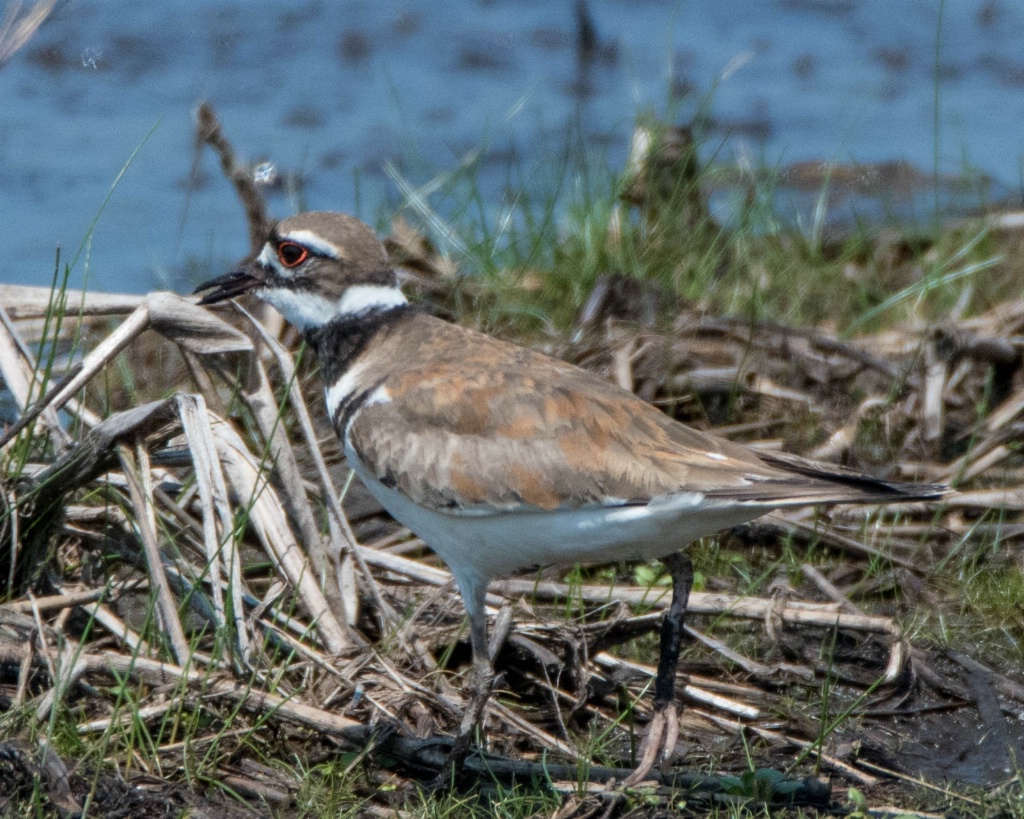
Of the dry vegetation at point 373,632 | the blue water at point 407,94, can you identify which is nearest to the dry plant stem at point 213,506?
the dry vegetation at point 373,632

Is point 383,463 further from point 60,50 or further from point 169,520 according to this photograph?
Answer: point 60,50

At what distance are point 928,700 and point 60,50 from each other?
27.9 feet

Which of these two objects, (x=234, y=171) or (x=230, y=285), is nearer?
(x=230, y=285)

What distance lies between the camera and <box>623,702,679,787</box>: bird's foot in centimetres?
379

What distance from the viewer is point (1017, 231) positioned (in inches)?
293

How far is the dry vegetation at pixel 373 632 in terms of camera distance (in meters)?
3.77

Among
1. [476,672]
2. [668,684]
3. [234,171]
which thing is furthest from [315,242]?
[668,684]

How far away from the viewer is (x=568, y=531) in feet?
12.0

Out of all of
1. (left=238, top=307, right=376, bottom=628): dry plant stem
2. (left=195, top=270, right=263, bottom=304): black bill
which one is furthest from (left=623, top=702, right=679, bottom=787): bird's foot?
(left=195, top=270, right=263, bottom=304): black bill

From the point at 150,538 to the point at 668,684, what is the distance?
1.48m

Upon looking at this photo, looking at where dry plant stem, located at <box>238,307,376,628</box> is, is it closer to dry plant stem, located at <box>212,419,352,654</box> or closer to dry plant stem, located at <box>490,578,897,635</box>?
dry plant stem, located at <box>212,419,352,654</box>

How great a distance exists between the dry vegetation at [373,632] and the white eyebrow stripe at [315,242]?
28 cm

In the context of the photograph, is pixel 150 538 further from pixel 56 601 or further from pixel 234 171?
pixel 234 171

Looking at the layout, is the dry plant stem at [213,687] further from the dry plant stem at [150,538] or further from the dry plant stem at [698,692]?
the dry plant stem at [698,692]
